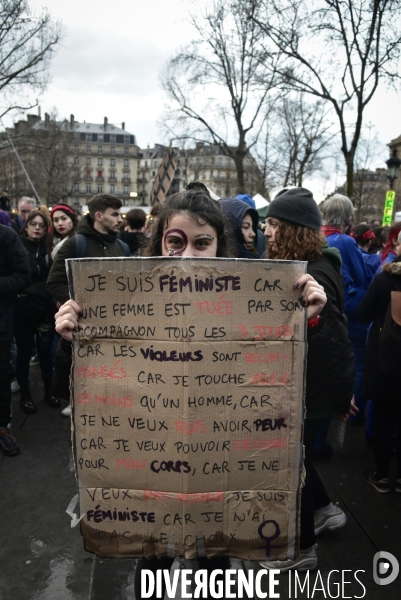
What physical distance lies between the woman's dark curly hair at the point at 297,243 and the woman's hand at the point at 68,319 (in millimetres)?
1215

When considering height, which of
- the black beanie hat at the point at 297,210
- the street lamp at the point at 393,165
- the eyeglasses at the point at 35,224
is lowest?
the eyeglasses at the point at 35,224

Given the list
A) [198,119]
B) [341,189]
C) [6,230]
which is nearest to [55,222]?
[6,230]

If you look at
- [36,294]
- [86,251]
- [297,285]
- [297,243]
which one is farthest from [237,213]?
[36,294]

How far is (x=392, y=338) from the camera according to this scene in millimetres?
2723

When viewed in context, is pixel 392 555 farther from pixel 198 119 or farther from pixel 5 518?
pixel 198 119

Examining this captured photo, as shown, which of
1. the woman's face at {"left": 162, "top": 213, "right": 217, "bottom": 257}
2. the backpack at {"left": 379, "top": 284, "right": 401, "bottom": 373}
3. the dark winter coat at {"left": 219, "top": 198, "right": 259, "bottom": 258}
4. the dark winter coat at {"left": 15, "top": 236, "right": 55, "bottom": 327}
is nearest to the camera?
the woman's face at {"left": 162, "top": 213, "right": 217, "bottom": 257}

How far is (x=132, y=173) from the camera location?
10531cm

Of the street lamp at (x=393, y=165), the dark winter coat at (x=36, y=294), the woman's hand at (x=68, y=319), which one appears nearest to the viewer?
the woman's hand at (x=68, y=319)

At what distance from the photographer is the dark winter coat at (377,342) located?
299 cm

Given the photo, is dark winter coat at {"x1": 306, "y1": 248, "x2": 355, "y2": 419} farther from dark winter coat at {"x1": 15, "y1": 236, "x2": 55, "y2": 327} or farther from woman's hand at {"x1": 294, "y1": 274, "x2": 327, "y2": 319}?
dark winter coat at {"x1": 15, "y1": 236, "x2": 55, "y2": 327}

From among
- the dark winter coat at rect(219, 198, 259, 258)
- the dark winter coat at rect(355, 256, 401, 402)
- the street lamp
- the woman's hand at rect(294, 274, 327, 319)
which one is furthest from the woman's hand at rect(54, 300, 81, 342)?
the street lamp

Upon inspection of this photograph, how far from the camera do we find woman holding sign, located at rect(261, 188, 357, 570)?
2088 millimetres

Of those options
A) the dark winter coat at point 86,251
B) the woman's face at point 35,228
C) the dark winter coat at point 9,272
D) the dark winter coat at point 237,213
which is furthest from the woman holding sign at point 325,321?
the woman's face at point 35,228

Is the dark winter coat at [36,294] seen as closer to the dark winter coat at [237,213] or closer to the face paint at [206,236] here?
the dark winter coat at [237,213]
